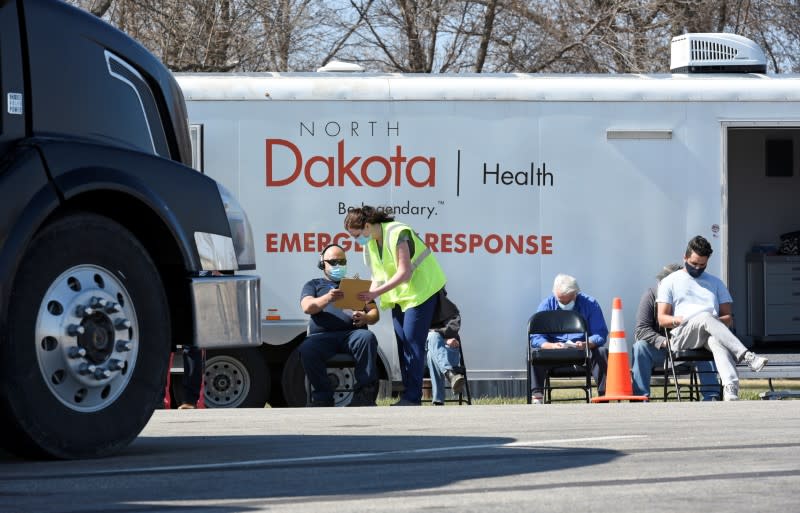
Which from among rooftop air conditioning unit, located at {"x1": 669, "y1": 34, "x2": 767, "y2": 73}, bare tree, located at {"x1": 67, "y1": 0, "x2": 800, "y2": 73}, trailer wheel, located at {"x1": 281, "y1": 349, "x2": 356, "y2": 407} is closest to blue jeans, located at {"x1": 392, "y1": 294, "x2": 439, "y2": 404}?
trailer wheel, located at {"x1": 281, "y1": 349, "x2": 356, "y2": 407}

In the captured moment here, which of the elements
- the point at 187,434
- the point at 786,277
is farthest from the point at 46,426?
the point at 786,277

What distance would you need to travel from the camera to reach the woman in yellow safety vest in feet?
37.3

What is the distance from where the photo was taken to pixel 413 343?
1137 centimetres

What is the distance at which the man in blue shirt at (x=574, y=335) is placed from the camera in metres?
12.5

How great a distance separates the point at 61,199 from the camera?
527 centimetres

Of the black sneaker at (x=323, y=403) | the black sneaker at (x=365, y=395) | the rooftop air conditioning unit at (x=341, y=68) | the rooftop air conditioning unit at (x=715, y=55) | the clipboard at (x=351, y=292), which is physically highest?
the rooftop air conditioning unit at (x=715, y=55)

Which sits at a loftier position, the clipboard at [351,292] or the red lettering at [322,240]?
the red lettering at [322,240]

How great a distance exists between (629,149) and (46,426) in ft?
29.0

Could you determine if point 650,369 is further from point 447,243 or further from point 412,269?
point 412,269

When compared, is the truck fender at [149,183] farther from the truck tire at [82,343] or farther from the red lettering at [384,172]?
the red lettering at [384,172]

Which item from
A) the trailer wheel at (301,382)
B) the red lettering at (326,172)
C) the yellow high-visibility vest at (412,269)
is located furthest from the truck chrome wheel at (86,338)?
the red lettering at (326,172)

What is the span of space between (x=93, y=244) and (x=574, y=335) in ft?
25.0

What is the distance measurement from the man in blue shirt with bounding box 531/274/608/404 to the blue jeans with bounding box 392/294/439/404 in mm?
1378

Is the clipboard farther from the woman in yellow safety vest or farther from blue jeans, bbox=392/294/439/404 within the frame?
blue jeans, bbox=392/294/439/404
